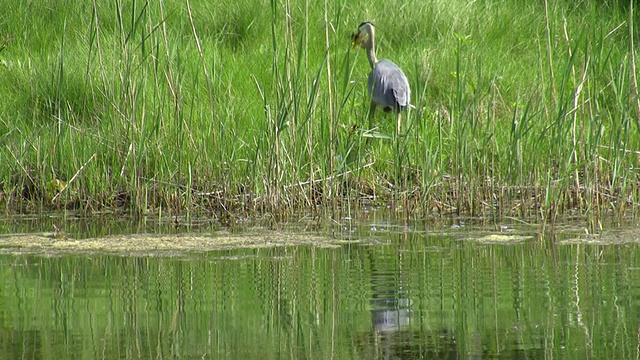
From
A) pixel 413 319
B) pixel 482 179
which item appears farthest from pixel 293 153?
pixel 413 319

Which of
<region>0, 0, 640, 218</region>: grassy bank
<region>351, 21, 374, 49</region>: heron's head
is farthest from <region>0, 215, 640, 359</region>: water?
<region>351, 21, 374, 49</region>: heron's head

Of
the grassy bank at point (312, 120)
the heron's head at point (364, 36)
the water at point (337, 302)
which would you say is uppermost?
the heron's head at point (364, 36)

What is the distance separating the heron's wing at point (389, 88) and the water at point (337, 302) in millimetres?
2963

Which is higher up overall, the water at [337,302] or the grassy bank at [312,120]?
the grassy bank at [312,120]

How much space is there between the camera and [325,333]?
123 inches

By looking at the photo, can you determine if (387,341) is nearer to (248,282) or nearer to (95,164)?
(248,282)

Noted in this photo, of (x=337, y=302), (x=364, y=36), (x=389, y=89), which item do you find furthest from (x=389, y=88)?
(x=337, y=302)

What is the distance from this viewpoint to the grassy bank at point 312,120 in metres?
5.83

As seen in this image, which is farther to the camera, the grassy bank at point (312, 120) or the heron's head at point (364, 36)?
the heron's head at point (364, 36)

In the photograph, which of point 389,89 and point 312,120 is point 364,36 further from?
point 312,120

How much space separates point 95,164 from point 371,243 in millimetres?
2451

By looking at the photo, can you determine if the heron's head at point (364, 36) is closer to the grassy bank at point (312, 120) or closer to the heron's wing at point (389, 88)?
the grassy bank at point (312, 120)

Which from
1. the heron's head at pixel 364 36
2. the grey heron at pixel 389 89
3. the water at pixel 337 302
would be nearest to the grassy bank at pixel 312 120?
the grey heron at pixel 389 89

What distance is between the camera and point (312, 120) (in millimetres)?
5984
